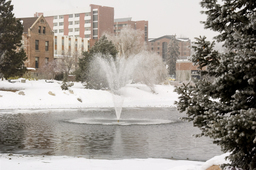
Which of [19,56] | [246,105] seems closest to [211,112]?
[246,105]

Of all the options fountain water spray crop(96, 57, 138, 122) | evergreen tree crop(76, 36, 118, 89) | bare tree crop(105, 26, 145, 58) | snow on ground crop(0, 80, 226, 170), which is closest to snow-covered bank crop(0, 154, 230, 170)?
snow on ground crop(0, 80, 226, 170)

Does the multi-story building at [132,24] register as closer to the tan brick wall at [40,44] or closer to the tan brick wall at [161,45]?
the tan brick wall at [161,45]

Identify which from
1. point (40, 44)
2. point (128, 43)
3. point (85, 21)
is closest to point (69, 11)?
point (85, 21)

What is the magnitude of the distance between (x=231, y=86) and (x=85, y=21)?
122 m

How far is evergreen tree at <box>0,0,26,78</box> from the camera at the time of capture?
34375mm

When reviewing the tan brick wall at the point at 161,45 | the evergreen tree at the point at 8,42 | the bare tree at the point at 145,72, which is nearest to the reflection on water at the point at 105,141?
the evergreen tree at the point at 8,42

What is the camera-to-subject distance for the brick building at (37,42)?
224 ft

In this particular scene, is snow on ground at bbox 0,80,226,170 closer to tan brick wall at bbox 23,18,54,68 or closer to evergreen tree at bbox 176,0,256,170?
evergreen tree at bbox 176,0,256,170

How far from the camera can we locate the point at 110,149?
11570 millimetres

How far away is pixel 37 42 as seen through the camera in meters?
70.1

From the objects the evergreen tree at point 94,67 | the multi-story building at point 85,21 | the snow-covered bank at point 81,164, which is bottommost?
the snow-covered bank at point 81,164

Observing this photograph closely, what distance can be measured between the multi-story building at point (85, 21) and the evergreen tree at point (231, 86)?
112751mm

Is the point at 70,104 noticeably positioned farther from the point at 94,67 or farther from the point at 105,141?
the point at 105,141

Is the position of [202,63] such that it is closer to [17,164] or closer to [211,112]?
[211,112]
